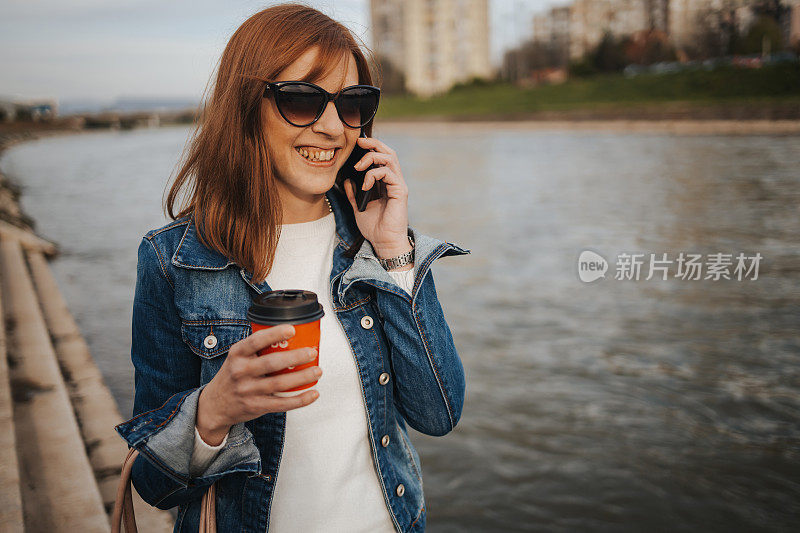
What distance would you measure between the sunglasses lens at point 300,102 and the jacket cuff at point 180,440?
697 millimetres

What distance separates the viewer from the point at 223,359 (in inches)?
61.2

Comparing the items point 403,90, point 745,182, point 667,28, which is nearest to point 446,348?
point 745,182

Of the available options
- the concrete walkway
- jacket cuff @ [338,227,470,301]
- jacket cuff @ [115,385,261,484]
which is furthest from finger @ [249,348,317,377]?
the concrete walkway

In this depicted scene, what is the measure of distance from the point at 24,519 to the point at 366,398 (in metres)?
2.02

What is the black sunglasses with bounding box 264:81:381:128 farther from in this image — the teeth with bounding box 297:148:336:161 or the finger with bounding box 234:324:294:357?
the finger with bounding box 234:324:294:357

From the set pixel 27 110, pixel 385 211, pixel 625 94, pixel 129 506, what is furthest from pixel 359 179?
pixel 27 110

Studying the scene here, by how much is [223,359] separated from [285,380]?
45cm

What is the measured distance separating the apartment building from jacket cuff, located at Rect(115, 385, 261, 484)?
81.6 m

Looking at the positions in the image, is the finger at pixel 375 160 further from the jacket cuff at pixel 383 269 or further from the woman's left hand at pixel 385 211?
the jacket cuff at pixel 383 269

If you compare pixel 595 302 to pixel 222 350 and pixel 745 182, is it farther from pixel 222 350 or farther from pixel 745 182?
pixel 745 182

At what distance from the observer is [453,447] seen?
4.97 m

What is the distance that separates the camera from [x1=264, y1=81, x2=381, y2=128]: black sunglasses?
1.60m

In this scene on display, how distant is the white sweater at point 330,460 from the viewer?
5.26 feet

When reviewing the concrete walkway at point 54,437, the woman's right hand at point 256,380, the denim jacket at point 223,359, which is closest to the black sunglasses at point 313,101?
the denim jacket at point 223,359
